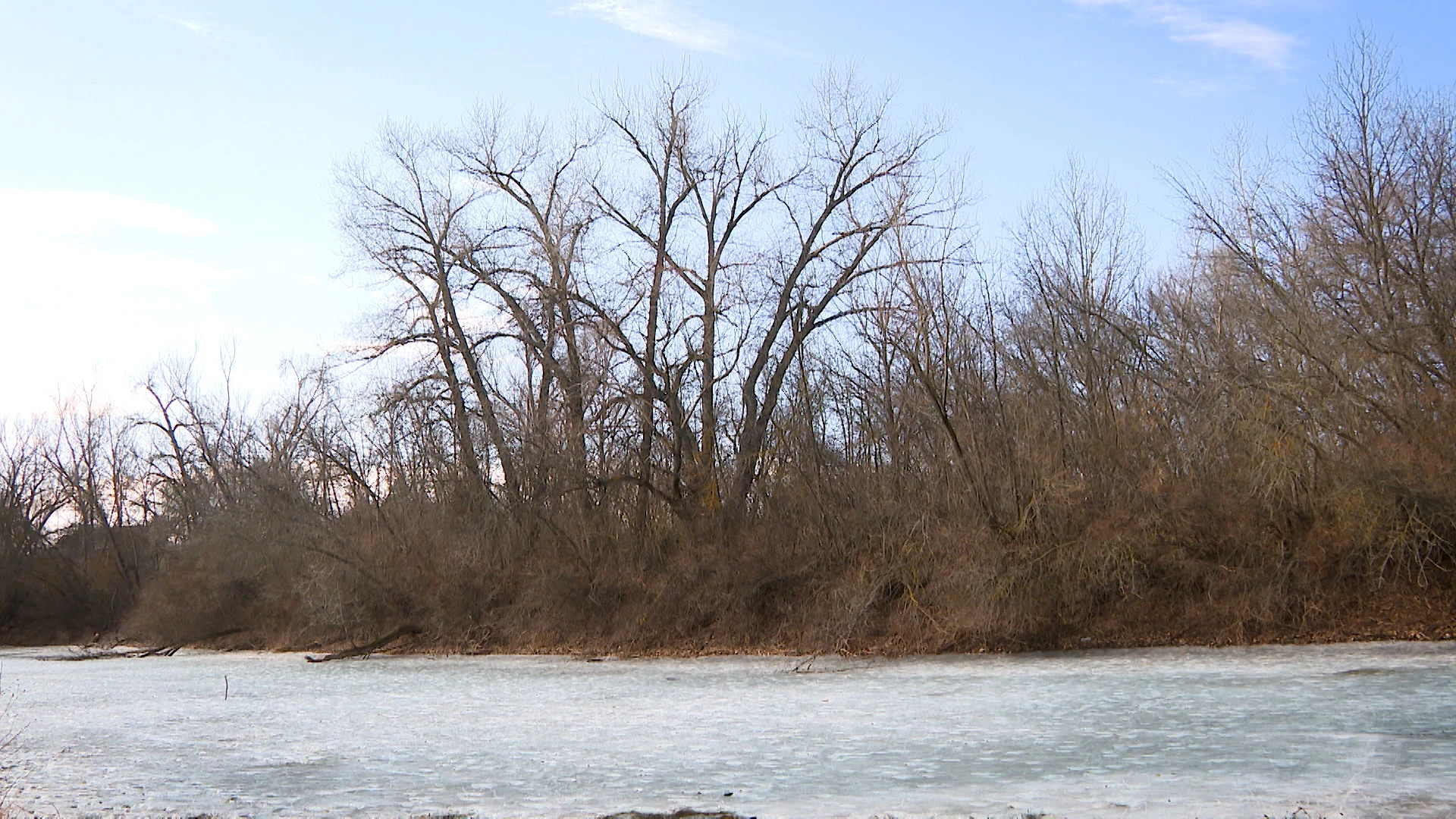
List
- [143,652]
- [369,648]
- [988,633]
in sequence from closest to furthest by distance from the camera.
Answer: [988,633] → [369,648] → [143,652]

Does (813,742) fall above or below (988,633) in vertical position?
below

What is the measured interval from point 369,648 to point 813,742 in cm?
2110

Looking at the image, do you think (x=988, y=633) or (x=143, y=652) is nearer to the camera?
(x=988, y=633)

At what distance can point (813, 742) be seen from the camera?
39.5ft

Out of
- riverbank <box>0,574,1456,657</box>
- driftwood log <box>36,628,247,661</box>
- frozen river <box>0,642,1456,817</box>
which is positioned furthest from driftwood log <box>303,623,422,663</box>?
frozen river <box>0,642,1456,817</box>

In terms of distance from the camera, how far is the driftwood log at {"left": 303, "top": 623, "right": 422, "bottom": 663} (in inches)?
1136

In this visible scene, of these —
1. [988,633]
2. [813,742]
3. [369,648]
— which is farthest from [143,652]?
[813,742]

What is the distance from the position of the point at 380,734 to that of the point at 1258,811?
9952 millimetres

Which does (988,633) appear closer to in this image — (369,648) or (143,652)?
(369,648)

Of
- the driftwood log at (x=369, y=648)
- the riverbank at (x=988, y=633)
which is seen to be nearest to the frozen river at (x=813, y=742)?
the riverbank at (x=988, y=633)

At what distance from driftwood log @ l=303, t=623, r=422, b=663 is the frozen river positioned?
25.7 feet

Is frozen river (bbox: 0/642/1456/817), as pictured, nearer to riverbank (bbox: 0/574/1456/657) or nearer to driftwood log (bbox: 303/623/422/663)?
riverbank (bbox: 0/574/1456/657)

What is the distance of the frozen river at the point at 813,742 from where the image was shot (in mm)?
8789

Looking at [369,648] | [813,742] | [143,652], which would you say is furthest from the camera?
[143,652]
